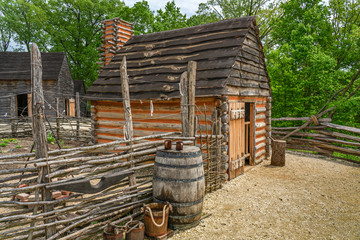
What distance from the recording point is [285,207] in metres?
5.61

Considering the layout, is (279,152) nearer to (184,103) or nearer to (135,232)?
(184,103)

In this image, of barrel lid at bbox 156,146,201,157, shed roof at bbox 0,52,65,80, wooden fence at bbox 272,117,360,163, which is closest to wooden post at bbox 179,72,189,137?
barrel lid at bbox 156,146,201,157

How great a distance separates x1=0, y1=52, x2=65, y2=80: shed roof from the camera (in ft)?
74.2

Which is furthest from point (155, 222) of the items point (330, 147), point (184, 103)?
point (330, 147)

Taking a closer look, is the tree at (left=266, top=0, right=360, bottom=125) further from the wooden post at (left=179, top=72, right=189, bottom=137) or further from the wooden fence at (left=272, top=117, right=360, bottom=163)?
the wooden post at (left=179, top=72, right=189, bottom=137)

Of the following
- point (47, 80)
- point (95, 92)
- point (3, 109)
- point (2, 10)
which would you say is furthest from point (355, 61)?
point (2, 10)

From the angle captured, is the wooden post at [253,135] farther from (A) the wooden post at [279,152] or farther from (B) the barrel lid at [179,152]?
(B) the barrel lid at [179,152]

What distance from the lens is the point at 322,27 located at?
57.8 feet

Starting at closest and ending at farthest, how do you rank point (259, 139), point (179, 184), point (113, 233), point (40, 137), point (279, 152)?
point (40, 137) < point (113, 233) < point (179, 184) < point (279, 152) < point (259, 139)

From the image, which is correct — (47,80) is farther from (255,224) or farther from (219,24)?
(255,224)

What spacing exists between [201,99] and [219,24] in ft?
12.0

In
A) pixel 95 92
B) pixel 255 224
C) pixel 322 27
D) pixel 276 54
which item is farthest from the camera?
pixel 322 27

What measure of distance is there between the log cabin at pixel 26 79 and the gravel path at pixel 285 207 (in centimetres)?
1924

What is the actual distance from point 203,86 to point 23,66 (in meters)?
23.2
